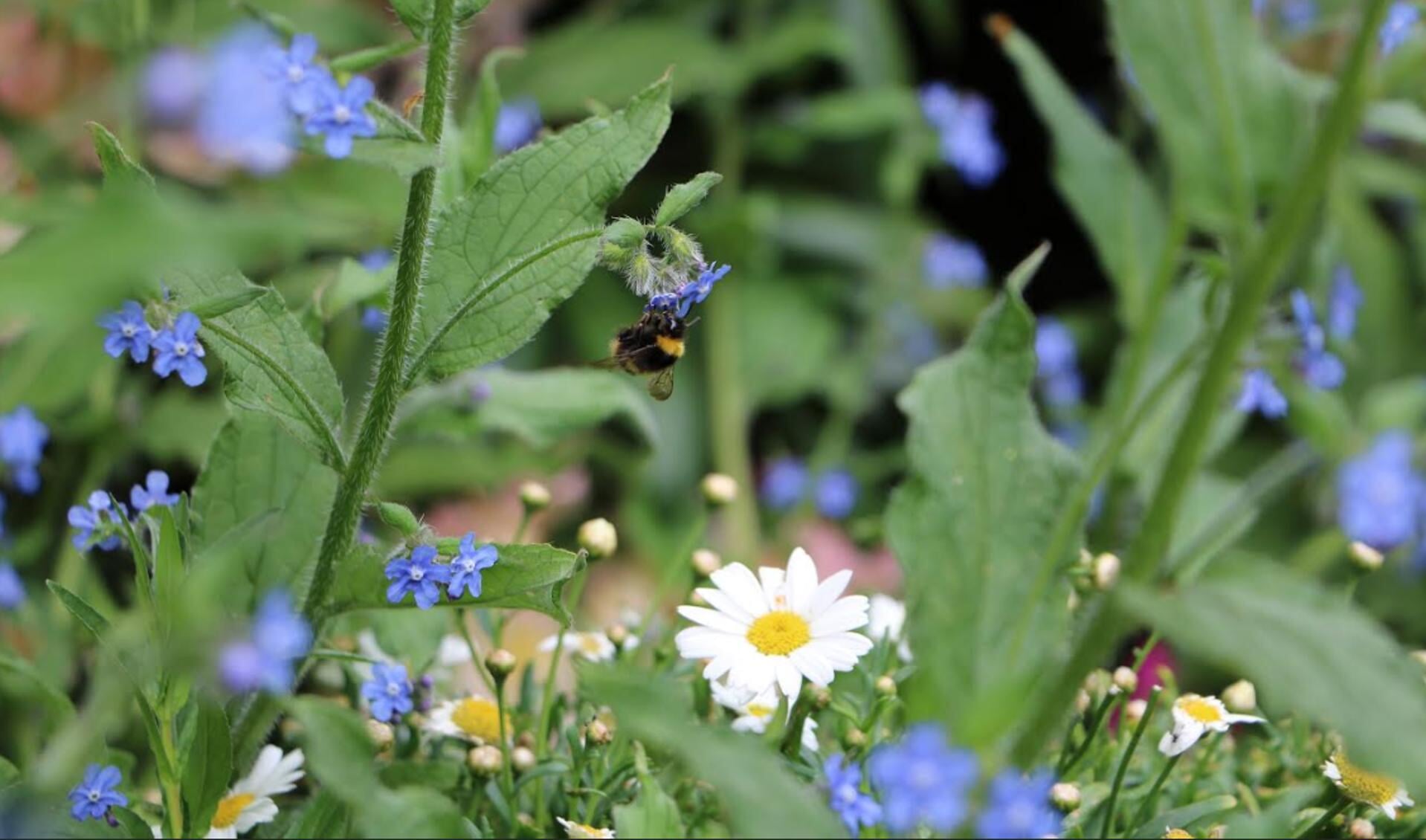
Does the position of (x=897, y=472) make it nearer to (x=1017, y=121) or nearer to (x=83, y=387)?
(x=1017, y=121)

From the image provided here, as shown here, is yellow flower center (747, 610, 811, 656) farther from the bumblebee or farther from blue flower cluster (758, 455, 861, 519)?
blue flower cluster (758, 455, 861, 519)

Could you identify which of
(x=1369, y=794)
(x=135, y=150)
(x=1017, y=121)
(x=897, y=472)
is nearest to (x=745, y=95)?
(x=1017, y=121)

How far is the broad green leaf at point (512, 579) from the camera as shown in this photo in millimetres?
869

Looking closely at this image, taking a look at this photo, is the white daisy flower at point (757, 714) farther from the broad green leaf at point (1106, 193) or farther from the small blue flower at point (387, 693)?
the broad green leaf at point (1106, 193)

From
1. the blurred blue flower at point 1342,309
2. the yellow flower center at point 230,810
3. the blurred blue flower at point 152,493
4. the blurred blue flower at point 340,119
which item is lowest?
the yellow flower center at point 230,810

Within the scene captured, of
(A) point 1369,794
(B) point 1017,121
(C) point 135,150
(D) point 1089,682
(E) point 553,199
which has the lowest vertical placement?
(A) point 1369,794

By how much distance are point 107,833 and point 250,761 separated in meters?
0.19

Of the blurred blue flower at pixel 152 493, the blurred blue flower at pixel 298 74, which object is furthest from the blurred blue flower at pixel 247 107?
the blurred blue flower at pixel 152 493

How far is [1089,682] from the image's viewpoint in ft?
3.46

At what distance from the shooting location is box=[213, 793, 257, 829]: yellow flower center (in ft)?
3.09

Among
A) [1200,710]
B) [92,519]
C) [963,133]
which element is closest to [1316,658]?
[1200,710]

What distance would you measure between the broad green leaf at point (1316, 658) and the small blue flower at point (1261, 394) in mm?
554

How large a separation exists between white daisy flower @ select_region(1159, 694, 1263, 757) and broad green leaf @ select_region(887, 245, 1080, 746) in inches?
3.5

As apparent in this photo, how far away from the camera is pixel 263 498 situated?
106 cm
